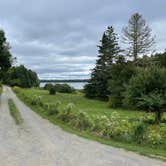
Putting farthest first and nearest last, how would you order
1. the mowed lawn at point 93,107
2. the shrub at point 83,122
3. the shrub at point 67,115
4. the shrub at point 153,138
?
the mowed lawn at point 93,107, the shrub at point 67,115, the shrub at point 83,122, the shrub at point 153,138

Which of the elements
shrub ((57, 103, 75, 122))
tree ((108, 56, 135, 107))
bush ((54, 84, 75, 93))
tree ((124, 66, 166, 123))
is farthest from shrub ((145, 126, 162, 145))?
bush ((54, 84, 75, 93))

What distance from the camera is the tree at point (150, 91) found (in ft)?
50.6

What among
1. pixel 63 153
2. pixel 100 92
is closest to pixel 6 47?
pixel 100 92

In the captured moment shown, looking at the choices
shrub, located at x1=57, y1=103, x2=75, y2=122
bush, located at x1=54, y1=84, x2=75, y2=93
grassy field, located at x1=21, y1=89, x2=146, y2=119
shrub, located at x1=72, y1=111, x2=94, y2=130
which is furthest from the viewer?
bush, located at x1=54, y1=84, x2=75, y2=93

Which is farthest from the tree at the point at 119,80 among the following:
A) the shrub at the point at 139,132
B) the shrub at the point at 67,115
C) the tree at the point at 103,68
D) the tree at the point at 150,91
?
the shrub at the point at 139,132

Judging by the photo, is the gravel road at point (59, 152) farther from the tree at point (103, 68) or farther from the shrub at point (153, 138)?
the tree at point (103, 68)

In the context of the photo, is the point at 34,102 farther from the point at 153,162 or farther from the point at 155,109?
the point at 153,162

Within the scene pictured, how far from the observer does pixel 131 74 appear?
34.8 m

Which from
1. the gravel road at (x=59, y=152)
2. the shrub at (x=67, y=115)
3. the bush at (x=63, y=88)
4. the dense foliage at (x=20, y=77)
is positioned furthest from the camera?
the dense foliage at (x=20, y=77)

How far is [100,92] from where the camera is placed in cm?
4850

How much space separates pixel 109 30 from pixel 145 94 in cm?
4027

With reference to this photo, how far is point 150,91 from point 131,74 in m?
18.9

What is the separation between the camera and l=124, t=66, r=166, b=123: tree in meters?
15.4

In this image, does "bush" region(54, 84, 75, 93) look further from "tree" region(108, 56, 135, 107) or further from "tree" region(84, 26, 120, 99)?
"tree" region(108, 56, 135, 107)
